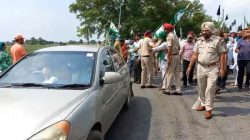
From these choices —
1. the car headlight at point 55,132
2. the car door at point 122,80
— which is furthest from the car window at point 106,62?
the car headlight at point 55,132

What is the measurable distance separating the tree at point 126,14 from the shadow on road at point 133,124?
133ft

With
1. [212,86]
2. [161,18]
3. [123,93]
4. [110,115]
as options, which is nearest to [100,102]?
[110,115]

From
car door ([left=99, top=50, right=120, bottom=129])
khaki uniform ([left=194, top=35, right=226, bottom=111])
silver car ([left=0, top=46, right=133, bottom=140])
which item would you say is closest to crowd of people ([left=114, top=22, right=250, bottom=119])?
khaki uniform ([left=194, top=35, right=226, bottom=111])

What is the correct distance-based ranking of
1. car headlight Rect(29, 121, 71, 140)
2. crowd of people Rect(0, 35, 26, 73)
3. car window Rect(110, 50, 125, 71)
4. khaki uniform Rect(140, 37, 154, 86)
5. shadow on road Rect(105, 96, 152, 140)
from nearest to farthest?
car headlight Rect(29, 121, 71, 140), shadow on road Rect(105, 96, 152, 140), car window Rect(110, 50, 125, 71), crowd of people Rect(0, 35, 26, 73), khaki uniform Rect(140, 37, 154, 86)

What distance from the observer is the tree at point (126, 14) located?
50.3 meters

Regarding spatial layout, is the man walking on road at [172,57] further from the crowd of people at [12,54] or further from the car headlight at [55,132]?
the car headlight at [55,132]

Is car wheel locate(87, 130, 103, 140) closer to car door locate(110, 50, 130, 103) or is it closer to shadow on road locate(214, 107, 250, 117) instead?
car door locate(110, 50, 130, 103)

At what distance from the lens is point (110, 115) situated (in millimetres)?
5699

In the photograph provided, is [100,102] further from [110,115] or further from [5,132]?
[5,132]

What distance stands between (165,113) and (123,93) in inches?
50.7

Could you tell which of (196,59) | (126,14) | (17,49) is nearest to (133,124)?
(196,59)

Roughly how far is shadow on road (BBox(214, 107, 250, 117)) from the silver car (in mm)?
2414

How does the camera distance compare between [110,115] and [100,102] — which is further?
[110,115]

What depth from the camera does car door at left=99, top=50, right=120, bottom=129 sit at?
531 centimetres
